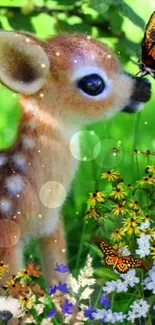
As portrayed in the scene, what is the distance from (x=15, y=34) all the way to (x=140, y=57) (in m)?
0.53

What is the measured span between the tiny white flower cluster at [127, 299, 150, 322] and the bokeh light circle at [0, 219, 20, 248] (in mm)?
516

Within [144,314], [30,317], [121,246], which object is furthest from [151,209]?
[30,317]

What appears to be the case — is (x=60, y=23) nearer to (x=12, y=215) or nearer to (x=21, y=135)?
(x=21, y=135)

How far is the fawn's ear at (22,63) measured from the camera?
3.35 m

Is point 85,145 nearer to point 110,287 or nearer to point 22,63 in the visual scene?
point 22,63

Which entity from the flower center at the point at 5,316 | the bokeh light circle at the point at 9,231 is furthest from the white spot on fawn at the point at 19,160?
the flower center at the point at 5,316

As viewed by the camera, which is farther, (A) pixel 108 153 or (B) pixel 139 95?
(A) pixel 108 153

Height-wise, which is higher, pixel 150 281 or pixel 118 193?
pixel 118 193

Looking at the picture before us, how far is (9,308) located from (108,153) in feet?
2.36

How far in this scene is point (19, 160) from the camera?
354 centimetres

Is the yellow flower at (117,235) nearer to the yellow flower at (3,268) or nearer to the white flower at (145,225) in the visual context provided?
the white flower at (145,225)

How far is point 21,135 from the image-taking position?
3.52 m

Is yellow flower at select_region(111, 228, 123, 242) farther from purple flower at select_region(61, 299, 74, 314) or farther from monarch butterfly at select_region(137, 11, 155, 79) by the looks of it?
monarch butterfly at select_region(137, 11, 155, 79)

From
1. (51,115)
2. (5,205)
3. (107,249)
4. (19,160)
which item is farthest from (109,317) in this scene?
(51,115)
